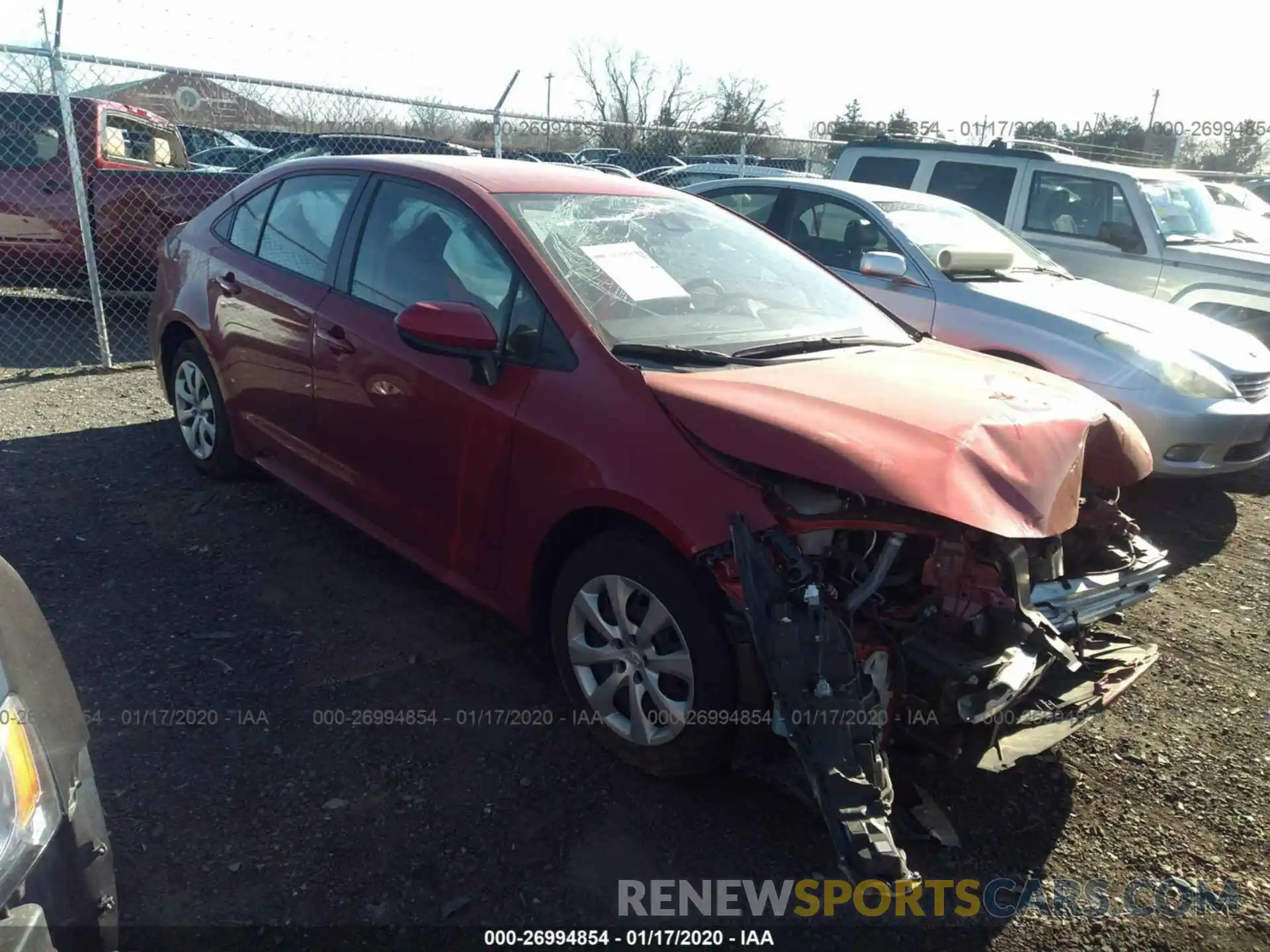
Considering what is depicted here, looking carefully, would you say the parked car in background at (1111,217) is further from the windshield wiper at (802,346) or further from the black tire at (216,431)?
the black tire at (216,431)

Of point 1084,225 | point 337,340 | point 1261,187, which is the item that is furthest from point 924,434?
point 1261,187

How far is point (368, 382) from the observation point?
363 centimetres

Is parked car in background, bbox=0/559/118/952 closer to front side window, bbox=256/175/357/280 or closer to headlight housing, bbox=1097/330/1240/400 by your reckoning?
front side window, bbox=256/175/357/280

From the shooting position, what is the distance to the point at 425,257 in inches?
141

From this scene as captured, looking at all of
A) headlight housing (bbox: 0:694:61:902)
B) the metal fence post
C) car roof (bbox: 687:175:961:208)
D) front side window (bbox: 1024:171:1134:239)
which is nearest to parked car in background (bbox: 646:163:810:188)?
front side window (bbox: 1024:171:1134:239)

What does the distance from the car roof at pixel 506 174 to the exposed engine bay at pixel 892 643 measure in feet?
5.75

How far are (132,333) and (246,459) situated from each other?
5089mm

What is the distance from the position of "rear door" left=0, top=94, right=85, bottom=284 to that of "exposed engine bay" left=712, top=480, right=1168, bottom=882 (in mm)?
7875

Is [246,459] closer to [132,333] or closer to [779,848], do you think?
[779,848]

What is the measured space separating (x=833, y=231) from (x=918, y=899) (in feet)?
15.7

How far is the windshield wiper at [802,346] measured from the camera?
318 centimetres

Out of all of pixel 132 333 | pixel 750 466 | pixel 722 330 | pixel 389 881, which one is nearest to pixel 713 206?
pixel 722 330

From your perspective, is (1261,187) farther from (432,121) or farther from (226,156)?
(226,156)

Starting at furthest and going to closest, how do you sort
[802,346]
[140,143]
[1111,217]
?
[140,143] → [1111,217] → [802,346]
